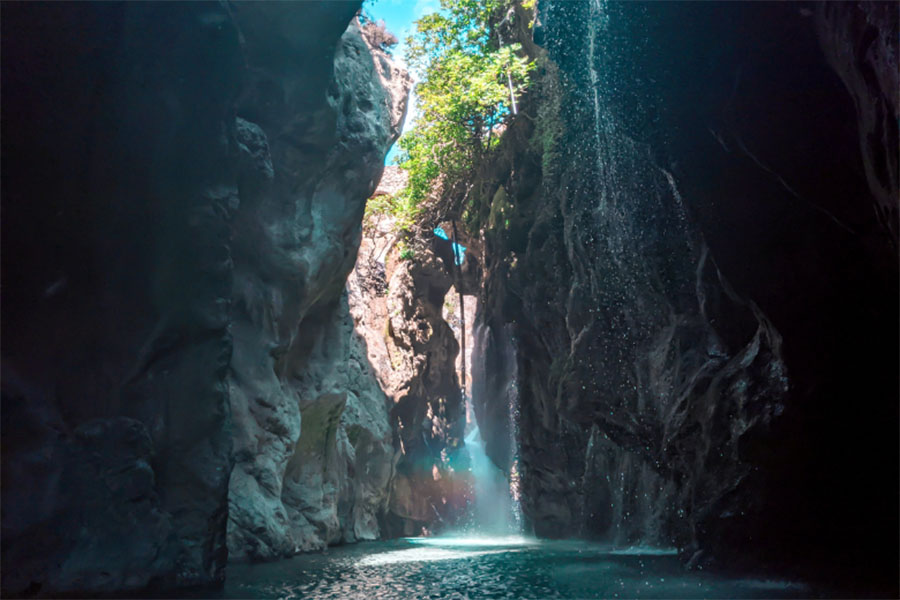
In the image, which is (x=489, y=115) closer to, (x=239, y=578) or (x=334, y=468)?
(x=334, y=468)

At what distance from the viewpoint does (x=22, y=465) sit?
6.23 meters

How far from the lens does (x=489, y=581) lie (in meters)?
7.49

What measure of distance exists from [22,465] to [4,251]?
2077 millimetres

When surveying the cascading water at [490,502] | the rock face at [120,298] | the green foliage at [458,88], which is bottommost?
the cascading water at [490,502]

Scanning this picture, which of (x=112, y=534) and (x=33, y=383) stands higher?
(x=33, y=383)

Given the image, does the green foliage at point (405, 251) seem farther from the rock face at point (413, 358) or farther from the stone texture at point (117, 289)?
the stone texture at point (117, 289)

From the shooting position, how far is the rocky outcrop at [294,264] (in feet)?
35.8

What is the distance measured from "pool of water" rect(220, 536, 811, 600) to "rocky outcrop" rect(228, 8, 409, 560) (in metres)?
1.88

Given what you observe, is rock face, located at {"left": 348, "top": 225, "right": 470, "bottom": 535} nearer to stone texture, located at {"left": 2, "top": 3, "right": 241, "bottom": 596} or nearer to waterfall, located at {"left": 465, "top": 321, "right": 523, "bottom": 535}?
waterfall, located at {"left": 465, "top": 321, "right": 523, "bottom": 535}

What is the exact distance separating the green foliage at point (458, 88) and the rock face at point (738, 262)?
4.88 feet

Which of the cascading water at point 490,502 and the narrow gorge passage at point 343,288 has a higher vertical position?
the narrow gorge passage at point 343,288

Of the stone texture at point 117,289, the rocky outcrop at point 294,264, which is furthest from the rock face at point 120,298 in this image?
the rocky outcrop at point 294,264

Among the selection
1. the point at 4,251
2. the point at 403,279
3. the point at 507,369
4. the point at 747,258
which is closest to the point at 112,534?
the point at 4,251

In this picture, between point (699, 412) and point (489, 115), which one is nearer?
point (699, 412)
